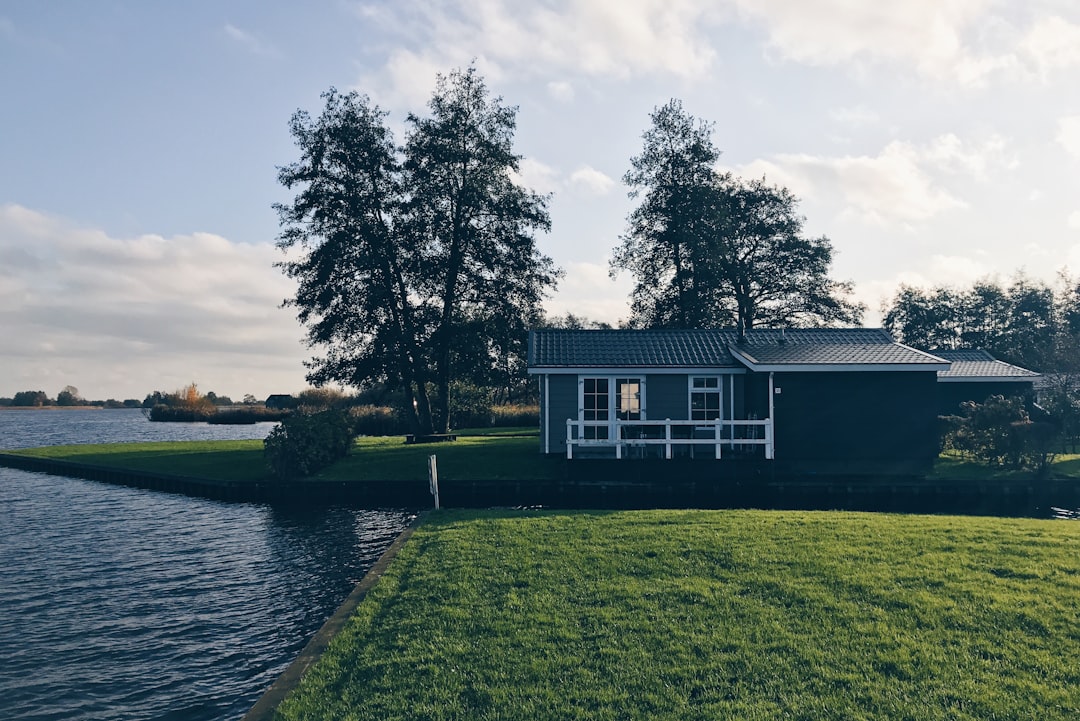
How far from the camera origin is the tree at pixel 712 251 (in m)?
44.3

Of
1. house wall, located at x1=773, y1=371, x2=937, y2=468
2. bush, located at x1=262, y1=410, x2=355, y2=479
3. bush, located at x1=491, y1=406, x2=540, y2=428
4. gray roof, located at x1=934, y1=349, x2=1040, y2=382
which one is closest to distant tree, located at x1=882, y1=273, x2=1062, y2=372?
gray roof, located at x1=934, y1=349, x2=1040, y2=382

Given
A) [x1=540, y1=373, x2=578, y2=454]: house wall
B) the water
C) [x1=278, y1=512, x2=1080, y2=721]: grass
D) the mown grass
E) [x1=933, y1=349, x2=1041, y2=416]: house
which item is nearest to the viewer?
[x1=278, y1=512, x2=1080, y2=721]: grass

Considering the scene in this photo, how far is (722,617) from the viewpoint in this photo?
347 inches

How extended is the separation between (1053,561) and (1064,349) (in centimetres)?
3723

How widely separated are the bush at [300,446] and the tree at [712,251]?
24.7 meters

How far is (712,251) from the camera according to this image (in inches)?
1719

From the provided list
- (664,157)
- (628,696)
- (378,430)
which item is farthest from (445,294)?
(628,696)

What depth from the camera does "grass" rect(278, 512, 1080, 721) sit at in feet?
22.6

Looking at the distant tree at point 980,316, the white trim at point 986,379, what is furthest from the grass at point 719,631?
the distant tree at point 980,316

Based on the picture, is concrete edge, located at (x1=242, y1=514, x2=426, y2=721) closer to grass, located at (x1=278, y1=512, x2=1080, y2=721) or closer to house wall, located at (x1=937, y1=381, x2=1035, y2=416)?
grass, located at (x1=278, y1=512, x2=1080, y2=721)

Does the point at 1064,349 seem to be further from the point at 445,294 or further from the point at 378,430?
the point at 378,430

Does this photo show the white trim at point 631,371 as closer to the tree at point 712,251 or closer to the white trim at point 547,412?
the white trim at point 547,412

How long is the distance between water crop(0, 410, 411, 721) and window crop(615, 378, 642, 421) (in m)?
8.69

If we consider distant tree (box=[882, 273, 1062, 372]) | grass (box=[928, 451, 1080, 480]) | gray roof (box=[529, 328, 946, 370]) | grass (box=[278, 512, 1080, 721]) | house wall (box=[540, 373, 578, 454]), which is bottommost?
grass (box=[278, 512, 1080, 721])
